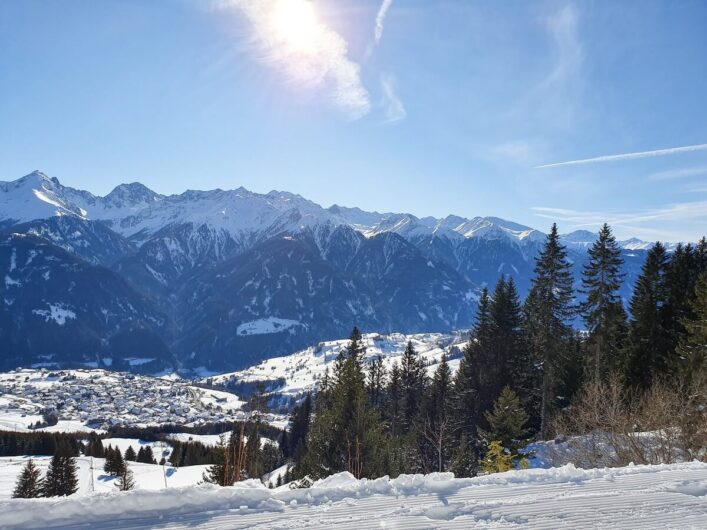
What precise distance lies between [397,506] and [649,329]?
107 feet

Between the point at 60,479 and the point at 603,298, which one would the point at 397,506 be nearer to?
the point at 603,298

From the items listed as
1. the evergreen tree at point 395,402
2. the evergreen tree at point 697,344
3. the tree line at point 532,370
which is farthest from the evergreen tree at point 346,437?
the evergreen tree at point 395,402

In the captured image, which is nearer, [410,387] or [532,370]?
[532,370]

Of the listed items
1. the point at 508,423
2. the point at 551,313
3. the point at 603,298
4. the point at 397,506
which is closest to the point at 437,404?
the point at 551,313

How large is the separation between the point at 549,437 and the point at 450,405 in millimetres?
11206

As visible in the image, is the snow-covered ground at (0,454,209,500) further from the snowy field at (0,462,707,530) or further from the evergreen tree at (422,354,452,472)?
the snowy field at (0,462,707,530)

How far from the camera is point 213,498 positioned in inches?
310

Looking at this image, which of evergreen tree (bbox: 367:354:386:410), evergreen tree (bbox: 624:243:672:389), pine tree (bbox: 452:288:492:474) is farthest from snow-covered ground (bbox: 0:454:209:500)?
evergreen tree (bbox: 624:243:672:389)

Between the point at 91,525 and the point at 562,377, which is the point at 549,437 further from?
the point at 91,525

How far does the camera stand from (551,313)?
35000 mm

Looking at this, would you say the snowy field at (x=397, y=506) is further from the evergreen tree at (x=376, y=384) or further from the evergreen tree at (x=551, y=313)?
the evergreen tree at (x=376, y=384)

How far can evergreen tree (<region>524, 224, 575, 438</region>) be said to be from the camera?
3478 centimetres

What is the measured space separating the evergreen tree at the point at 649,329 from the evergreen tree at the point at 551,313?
14.8 ft

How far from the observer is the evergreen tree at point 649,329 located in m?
32.0
